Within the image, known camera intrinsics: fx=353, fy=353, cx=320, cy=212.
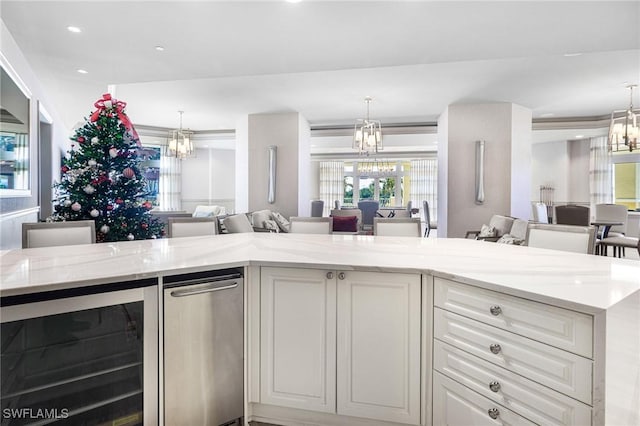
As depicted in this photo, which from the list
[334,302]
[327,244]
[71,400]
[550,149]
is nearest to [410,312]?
[334,302]

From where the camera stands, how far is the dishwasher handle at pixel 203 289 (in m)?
1.50

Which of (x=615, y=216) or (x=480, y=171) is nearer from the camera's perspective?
(x=480, y=171)

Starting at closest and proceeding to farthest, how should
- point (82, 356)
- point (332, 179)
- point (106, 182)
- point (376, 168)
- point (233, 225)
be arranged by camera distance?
1. point (82, 356)
2. point (106, 182)
3. point (233, 225)
4. point (376, 168)
5. point (332, 179)

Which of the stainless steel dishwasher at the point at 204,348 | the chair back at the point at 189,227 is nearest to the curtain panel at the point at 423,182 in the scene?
the chair back at the point at 189,227

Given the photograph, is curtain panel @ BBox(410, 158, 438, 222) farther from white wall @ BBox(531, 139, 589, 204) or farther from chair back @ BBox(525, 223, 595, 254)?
chair back @ BBox(525, 223, 595, 254)

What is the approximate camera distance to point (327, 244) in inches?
87.4

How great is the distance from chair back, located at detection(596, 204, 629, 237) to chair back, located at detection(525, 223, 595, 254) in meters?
4.97

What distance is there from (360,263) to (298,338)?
46 centimetres

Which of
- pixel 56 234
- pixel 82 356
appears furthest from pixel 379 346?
pixel 56 234

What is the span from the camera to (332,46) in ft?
9.70

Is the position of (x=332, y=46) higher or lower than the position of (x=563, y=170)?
higher

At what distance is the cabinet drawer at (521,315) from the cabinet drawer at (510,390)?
0.16 m

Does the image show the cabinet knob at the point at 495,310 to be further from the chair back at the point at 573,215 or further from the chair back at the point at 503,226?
the chair back at the point at 573,215

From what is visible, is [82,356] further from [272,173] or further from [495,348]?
[272,173]
